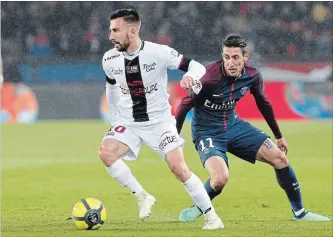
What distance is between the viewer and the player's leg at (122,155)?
7.55 meters

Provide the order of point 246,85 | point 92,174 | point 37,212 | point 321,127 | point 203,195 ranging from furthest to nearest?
point 321,127, point 92,174, point 37,212, point 246,85, point 203,195

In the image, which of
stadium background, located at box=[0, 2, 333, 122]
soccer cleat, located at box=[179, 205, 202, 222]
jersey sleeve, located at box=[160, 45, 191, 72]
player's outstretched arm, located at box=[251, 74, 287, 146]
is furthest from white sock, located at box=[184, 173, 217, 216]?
stadium background, located at box=[0, 2, 333, 122]

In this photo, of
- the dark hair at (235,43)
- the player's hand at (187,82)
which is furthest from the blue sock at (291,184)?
the player's hand at (187,82)

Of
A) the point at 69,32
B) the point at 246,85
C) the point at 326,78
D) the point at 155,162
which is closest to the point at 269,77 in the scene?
the point at 326,78

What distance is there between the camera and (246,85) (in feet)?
26.7

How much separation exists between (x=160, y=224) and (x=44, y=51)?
645 inches

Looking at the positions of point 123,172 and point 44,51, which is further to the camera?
point 44,51

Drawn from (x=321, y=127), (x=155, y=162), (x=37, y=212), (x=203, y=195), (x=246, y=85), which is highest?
(x=246, y=85)

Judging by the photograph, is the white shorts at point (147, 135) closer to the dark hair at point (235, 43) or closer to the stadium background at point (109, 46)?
the dark hair at point (235, 43)

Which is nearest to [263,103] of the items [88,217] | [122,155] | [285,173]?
[285,173]

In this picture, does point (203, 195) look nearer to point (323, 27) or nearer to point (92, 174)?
point (92, 174)

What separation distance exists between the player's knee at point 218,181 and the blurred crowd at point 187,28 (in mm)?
14031

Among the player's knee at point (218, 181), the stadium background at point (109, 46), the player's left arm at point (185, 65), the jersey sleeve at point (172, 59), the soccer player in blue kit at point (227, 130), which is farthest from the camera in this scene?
the stadium background at point (109, 46)

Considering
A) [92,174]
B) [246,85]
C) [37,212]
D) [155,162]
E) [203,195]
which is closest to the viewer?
[203,195]
